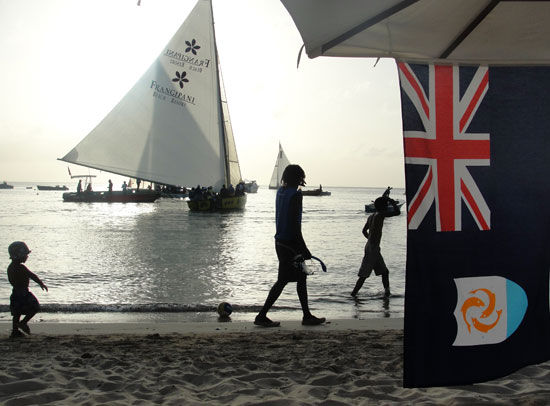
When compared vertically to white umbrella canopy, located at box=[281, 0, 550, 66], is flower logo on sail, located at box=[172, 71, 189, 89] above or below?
above

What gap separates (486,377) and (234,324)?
3600 millimetres

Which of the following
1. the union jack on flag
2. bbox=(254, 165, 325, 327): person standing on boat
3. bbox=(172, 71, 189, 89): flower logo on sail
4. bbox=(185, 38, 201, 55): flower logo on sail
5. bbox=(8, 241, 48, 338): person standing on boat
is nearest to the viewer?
the union jack on flag

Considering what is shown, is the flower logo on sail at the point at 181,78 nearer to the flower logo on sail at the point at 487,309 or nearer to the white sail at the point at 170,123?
the white sail at the point at 170,123

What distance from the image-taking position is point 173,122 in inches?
1161

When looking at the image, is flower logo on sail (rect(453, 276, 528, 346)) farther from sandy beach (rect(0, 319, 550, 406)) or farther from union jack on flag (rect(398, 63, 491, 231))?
sandy beach (rect(0, 319, 550, 406))

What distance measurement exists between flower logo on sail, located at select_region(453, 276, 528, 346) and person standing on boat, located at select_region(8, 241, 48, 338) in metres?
3.76

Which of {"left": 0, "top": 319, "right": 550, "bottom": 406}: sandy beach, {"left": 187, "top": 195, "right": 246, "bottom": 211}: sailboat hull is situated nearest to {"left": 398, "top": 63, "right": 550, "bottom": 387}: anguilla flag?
{"left": 0, "top": 319, "right": 550, "bottom": 406}: sandy beach

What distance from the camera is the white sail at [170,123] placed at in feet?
97.4

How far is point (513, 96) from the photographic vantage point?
2.20m

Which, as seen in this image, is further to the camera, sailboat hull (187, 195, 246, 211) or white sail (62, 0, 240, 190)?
sailboat hull (187, 195, 246, 211)

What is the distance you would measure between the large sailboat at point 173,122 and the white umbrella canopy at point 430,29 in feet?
92.3

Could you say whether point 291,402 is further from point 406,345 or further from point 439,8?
point 439,8

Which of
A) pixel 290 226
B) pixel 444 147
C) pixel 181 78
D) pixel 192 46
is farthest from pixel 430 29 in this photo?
pixel 192 46

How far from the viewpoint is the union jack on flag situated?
2113 mm
